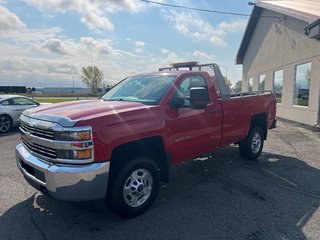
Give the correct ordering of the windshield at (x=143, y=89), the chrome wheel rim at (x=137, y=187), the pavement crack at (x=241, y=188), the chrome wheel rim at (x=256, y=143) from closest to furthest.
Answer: the chrome wheel rim at (x=137, y=187) < the windshield at (x=143, y=89) < the pavement crack at (x=241, y=188) < the chrome wheel rim at (x=256, y=143)

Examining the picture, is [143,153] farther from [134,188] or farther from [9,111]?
[9,111]

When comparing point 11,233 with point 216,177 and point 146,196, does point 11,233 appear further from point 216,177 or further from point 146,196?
point 216,177

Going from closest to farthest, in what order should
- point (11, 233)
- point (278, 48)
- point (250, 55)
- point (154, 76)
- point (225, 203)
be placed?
point (11, 233) < point (225, 203) < point (154, 76) < point (278, 48) < point (250, 55)

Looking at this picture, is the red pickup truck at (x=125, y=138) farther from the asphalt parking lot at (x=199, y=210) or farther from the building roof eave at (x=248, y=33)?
the building roof eave at (x=248, y=33)

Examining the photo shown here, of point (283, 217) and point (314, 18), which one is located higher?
point (314, 18)

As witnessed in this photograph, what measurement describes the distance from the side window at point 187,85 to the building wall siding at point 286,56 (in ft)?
26.4

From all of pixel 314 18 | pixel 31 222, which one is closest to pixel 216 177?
pixel 31 222

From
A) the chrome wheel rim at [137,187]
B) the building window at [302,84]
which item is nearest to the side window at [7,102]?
the chrome wheel rim at [137,187]

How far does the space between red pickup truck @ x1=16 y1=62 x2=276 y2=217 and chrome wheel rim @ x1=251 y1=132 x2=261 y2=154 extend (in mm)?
1472

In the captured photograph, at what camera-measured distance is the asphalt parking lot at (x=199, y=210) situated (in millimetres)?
3475

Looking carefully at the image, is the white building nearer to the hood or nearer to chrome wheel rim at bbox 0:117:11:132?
the hood

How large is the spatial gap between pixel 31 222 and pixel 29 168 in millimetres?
696

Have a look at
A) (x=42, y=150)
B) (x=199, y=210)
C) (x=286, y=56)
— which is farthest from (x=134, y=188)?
(x=286, y=56)

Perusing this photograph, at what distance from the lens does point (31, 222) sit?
370 cm
